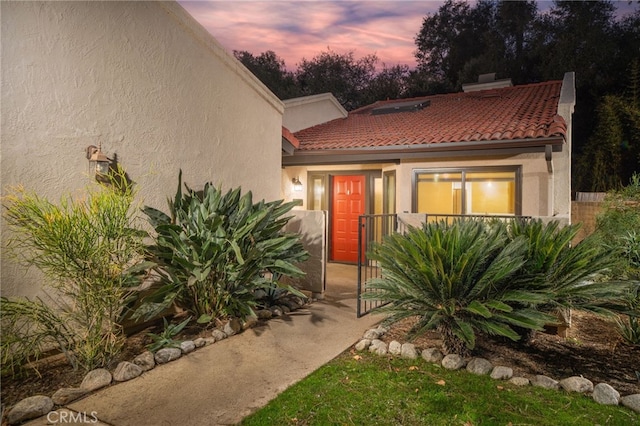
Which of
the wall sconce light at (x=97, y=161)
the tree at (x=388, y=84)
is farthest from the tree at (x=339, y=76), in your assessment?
the wall sconce light at (x=97, y=161)

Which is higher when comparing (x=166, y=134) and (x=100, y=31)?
(x=100, y=31)

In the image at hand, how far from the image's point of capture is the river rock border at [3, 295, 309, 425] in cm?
281

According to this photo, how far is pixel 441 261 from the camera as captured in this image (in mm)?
3596

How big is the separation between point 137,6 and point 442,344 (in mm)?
5304

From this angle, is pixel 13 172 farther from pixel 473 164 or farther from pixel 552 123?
pixel 552 123

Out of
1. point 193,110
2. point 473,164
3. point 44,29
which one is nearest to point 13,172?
point 44,29

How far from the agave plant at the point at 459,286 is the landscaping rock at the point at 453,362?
0.13 metres

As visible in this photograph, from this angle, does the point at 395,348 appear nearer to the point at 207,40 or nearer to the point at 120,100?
the point at 120,100

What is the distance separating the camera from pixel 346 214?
32.2 ft

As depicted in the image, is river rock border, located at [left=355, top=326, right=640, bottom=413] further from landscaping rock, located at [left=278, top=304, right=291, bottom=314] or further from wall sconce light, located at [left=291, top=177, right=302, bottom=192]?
wall sconce light, located at [left=291, top=177, right=302, bottom=192]

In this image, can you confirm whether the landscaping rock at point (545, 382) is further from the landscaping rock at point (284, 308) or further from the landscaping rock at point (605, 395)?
the landscaping rock at point (284, 308)

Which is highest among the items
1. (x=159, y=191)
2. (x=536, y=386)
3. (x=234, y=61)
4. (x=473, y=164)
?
(x=234, y=61)

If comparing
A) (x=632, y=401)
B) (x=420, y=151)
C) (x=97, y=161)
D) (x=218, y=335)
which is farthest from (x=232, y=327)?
(x=420, y=151)

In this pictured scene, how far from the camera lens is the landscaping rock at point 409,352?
3.89 m
